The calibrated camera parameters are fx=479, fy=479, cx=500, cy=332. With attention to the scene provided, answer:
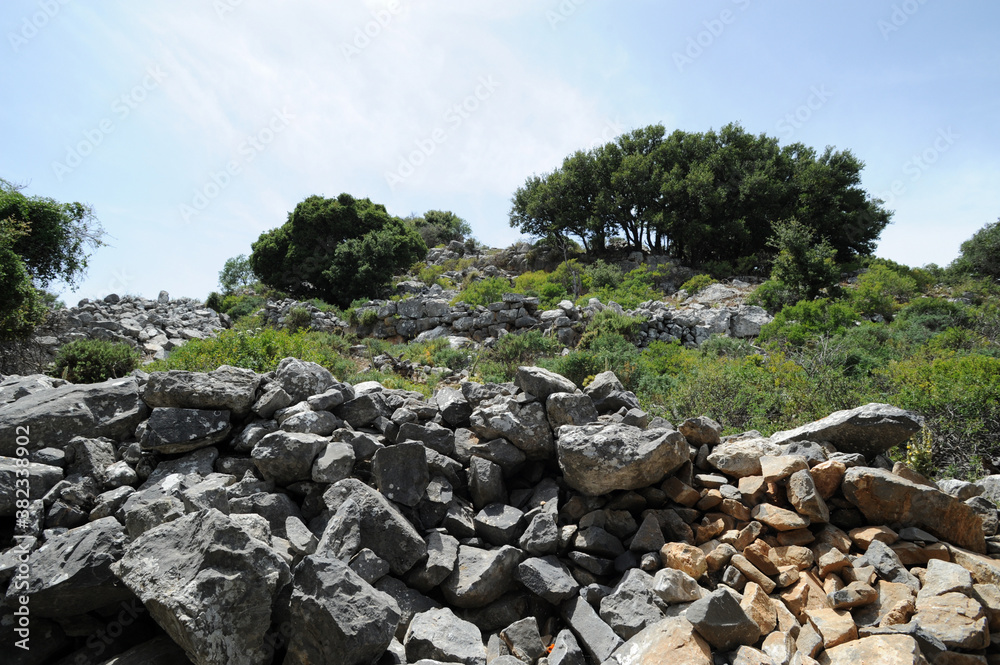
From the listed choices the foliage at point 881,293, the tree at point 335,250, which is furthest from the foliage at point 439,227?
the foliage at point 881,293

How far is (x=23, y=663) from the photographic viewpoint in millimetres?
2562

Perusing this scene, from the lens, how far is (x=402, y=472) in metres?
3.86

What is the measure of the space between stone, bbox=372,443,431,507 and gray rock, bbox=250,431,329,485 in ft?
1.68

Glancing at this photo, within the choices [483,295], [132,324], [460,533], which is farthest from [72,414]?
[483,295]

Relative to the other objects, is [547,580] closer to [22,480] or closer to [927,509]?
[927,509]

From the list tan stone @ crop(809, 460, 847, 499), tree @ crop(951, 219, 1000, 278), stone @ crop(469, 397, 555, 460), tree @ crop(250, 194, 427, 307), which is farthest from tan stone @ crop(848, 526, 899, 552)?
tree @ crop(951, 219, 1000, 278)

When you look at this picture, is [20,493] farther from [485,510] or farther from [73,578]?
[485,510]

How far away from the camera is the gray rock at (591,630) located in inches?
116

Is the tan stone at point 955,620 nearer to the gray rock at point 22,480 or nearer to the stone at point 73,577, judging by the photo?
the stone at point 73,577

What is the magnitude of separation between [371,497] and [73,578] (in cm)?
163

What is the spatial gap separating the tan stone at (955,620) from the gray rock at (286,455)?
412cm

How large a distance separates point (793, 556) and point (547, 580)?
68.8 inches

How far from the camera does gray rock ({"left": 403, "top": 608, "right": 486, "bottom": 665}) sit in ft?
9.11

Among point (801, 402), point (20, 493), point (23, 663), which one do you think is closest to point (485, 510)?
point (23, 663)
